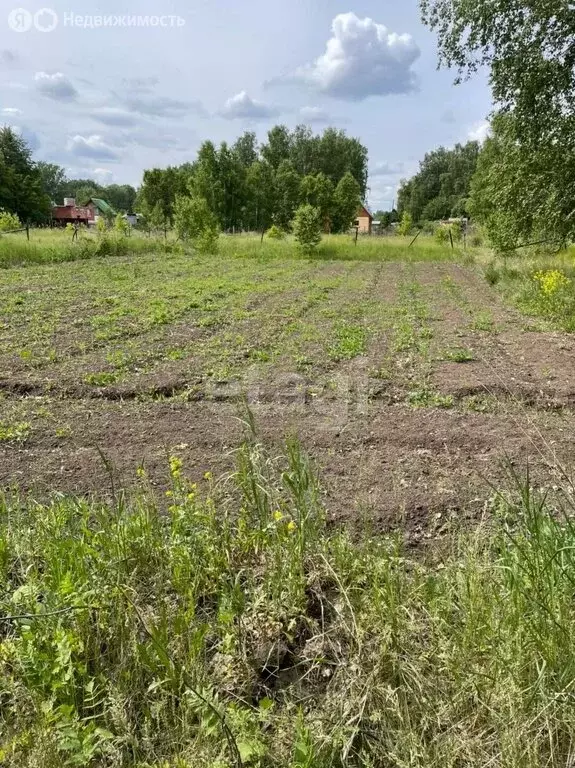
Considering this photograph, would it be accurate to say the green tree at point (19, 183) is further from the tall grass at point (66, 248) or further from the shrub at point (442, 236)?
the shrub at point (442, 236)

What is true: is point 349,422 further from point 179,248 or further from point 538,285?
point 179,248

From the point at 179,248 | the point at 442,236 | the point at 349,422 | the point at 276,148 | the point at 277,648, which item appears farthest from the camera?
the point at 276,148

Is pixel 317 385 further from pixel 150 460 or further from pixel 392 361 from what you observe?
pixel 150 460

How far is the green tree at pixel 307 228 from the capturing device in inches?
861

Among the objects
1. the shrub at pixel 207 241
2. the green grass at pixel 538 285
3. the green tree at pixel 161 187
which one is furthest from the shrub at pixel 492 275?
the green tree at pixel 161 187

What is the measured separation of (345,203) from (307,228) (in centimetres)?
1854

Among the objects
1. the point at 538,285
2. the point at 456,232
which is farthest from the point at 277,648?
the point at 456,232

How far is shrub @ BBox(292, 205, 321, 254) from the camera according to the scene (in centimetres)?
2188

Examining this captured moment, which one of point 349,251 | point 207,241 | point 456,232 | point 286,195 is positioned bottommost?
point 349,251

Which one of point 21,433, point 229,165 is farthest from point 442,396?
point 229,165

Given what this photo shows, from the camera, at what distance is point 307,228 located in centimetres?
2205

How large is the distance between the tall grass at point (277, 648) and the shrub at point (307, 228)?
2066 centimetres

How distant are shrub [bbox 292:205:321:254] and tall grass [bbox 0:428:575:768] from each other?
813 inches

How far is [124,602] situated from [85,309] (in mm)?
8116
